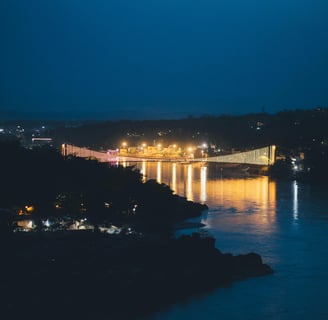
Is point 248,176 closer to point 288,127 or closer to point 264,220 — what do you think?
point 264,220

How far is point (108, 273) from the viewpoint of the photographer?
149 inches

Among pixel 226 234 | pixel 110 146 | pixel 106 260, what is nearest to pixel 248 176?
pixel 226 234

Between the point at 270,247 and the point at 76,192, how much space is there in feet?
4.79

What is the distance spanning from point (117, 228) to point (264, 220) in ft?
6.11

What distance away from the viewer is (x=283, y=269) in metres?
4.34

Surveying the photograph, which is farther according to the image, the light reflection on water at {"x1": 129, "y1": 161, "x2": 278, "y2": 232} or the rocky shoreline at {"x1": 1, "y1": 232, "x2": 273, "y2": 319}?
the light reflection on water at {"x1": 129, "y1": 161, "x2": 278, "y2": 232}

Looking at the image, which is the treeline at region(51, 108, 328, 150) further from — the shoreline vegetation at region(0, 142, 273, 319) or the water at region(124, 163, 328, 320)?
the shoreline vegetation at region(0, 142, 273, 319)

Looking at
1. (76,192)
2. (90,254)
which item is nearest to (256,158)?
(76,192)

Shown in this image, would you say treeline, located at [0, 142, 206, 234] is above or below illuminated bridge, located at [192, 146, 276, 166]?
below

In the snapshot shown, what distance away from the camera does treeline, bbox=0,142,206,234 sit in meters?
4.74

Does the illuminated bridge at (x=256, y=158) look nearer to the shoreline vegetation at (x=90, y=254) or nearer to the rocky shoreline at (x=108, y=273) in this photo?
the shoreline vegetation at (x=90, y=254)

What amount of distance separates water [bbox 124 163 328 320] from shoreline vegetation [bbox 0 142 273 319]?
0.16 metres

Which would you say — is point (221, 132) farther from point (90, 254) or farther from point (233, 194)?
point (90, 254)

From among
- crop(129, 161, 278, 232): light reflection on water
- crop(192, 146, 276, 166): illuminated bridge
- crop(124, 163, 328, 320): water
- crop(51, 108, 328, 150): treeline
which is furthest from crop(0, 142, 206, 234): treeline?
crop(51, 108, 328, 150): treeline
